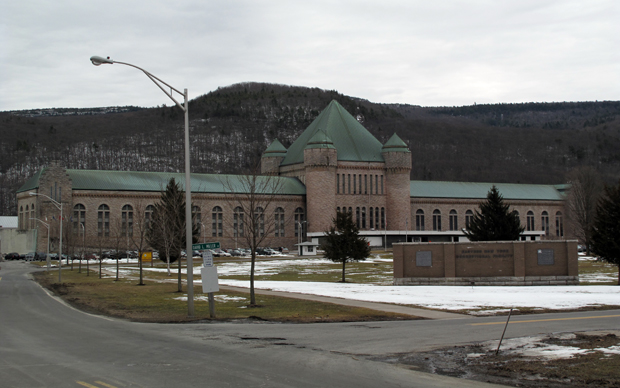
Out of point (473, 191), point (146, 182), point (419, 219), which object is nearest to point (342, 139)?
point (419, 219)

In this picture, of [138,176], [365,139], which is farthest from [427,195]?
[138,176]

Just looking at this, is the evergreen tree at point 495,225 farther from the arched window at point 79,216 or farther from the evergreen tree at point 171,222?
the arched window at point 79,216

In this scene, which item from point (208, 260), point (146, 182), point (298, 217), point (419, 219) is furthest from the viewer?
point (419, 219)

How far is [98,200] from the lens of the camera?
101250mm

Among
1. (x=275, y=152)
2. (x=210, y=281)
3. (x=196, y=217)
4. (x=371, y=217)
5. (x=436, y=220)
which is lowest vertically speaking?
(x=210, y=281)

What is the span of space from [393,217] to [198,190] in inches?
1304

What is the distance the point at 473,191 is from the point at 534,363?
117 metres

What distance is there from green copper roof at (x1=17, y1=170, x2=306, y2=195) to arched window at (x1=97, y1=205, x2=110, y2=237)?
9.80ft

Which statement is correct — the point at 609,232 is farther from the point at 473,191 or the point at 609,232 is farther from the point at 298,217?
the point at 473,191

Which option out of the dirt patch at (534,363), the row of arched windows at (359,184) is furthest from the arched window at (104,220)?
the dirt patch at (534,363)

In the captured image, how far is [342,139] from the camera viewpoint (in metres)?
117

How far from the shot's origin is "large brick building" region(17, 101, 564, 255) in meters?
100

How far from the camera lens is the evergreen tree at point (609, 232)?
135 ft

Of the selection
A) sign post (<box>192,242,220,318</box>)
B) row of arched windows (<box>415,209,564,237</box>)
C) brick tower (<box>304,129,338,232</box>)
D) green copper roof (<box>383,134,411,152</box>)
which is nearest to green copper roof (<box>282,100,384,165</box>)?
green copper roof (<box>383,134,411,152</box>)
